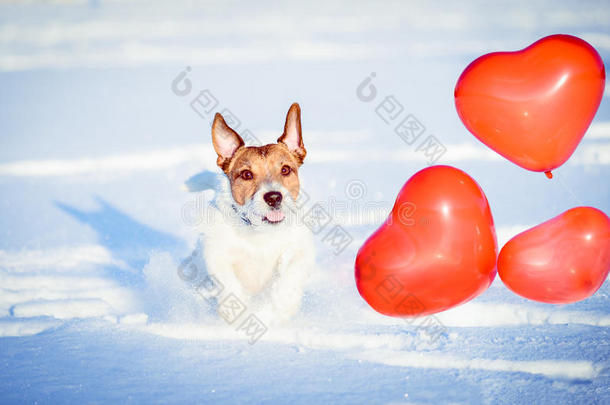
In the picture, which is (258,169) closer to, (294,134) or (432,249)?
(294,134)

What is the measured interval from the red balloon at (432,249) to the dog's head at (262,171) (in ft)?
2.03

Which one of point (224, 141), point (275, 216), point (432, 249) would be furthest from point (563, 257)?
point (224, 141)

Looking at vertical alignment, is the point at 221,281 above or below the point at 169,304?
above

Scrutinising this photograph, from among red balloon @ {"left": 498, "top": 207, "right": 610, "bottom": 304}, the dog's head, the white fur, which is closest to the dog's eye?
A: the dog's head

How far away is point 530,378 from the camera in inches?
91.1

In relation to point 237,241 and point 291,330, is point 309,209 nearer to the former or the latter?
point 237,241

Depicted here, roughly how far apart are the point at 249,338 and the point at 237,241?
2.07ft

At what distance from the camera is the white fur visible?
3041 millimetres

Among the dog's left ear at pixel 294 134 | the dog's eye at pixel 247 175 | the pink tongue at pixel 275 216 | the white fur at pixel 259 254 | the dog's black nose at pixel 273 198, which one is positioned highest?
the dog's left ear at pixel 294 134

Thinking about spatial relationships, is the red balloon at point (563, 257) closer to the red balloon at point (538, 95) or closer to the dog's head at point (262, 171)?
the red balloon at point (538, 95)

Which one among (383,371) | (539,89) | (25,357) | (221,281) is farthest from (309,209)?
(25,357)

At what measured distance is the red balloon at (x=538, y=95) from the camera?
2637 mm

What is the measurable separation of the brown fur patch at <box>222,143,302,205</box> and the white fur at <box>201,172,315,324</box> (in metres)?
0.07

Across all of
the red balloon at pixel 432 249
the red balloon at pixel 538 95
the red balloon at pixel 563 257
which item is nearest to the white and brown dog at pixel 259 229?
the red balloon at pixel 432 249
